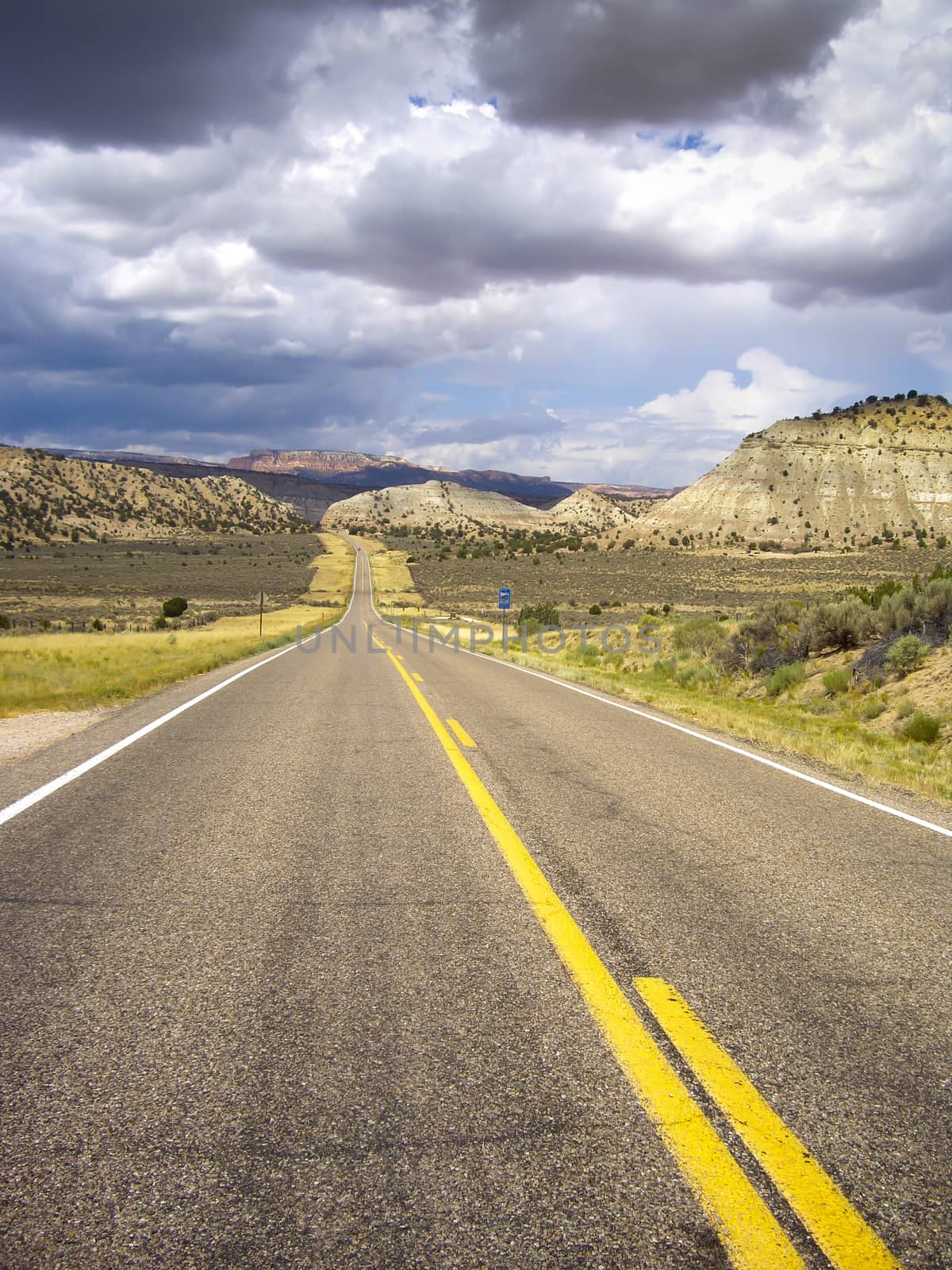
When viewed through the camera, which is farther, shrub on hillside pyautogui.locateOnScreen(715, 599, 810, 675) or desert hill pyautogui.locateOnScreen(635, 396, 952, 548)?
desert hill pyautogui.locateOnScreen(635, 396, 952, 548)

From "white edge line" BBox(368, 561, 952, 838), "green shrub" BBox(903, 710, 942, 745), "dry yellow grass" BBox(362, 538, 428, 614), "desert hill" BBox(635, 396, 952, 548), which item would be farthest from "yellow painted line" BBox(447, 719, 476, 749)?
"desert hill" BBox(635, 396, 952, 548)

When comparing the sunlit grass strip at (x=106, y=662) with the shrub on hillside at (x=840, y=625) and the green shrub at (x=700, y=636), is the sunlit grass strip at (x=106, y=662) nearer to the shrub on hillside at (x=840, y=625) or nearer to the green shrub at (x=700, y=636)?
the green shrub at (x=700, y=636)

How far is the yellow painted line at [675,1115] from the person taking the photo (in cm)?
211

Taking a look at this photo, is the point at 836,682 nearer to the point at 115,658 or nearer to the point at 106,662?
the point at 106,662

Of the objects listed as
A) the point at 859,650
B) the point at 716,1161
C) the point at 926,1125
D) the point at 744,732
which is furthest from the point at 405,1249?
the point at 859,650

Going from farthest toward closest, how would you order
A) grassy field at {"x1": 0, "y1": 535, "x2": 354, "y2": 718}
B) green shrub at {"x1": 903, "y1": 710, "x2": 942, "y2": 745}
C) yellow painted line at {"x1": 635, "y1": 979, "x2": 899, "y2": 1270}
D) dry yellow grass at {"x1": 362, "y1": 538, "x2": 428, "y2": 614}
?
1. dry yellow grass at {"x1": 362, "y1": 538, "x2": 428, "y2": 614}
2. grassy field at {"x1": 0, "y1": 535, "x2": 354, "y2": 718}
3. green shrub at {"x1": 903, "y1": 710, "x2": 942, "y2": 745}
4. yellow painted line at {"x1": 635, "y1": 979, "x2": 899, "y2": 1270}

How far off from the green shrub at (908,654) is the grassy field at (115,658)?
13.8 m

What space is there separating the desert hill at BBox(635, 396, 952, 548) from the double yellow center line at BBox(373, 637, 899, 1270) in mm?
94353

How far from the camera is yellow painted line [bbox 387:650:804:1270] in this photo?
2109mm

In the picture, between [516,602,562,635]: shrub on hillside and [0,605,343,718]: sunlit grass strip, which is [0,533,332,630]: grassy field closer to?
[0,605,343,718]: sunlit grass strip

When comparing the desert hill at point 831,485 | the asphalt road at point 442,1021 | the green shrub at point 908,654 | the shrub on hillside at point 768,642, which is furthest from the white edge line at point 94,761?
the desert hill at point 831,485

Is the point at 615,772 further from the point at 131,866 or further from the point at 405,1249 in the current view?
the point at 405,1249

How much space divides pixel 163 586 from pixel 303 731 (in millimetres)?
67571

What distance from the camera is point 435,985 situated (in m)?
3.40
